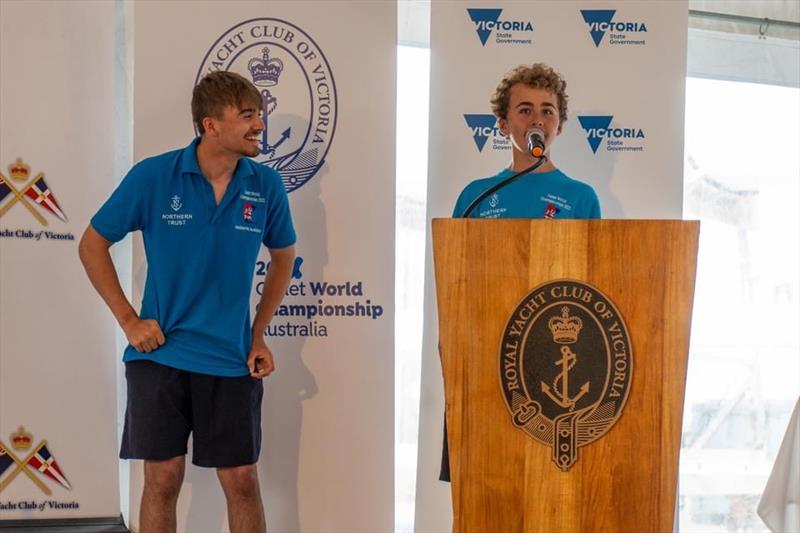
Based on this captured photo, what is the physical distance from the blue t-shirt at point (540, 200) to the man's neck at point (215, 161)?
2.29 ft

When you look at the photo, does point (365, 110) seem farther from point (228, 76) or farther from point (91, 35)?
point (91, 35)

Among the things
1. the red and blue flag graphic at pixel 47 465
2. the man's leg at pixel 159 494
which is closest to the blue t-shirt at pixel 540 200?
the man's leg at pixel 159 494

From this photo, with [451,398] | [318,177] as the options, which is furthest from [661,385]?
[318,177]

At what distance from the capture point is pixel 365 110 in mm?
3059

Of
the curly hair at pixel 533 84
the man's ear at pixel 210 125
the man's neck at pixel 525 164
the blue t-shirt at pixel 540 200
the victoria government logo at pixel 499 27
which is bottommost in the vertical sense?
the blue t-shirt at pixel 540 200

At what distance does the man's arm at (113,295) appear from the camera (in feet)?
8.29

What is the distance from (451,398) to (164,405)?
3.73 ft

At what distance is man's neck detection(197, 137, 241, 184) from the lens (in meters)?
2.67

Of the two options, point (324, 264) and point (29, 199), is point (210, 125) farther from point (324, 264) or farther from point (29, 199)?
point (29, 199)

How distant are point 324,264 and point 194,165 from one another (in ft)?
2.00

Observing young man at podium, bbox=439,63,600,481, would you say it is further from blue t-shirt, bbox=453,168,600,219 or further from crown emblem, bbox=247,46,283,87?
crown emblem, bbox=247,46,283,87

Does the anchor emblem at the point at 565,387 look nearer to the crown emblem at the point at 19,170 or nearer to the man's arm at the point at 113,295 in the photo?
the man's arm at the point at 113,295

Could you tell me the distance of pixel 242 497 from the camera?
264 centimetres

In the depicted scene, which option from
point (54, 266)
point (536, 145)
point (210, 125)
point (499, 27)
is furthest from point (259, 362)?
point (499, 27)
